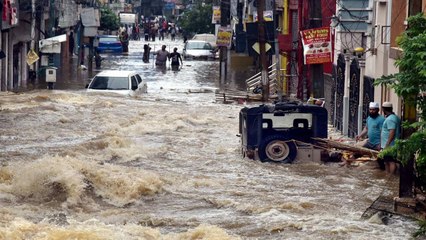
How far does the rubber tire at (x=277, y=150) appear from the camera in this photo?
19141 millimetres

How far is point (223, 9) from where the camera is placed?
189 ft

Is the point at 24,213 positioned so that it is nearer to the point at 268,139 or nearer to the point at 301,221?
the point at 301,221

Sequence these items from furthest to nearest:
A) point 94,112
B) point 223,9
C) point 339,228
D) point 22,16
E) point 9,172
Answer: point 223,9
point 22,16
point 94,112
point 9,172
point 339,228

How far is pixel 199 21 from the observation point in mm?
79562

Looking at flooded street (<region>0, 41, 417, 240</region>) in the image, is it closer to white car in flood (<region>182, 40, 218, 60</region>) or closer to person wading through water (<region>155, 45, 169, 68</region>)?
person wading through water (<region>155, 45, 169, 68</region>)

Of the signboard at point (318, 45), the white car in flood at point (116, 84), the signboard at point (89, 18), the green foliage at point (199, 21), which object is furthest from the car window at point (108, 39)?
the signboard at point (318, 45)

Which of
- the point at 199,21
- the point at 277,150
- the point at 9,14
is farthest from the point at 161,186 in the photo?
the point at 199,21

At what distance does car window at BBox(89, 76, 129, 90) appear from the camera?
1293 inches

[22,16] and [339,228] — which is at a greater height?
[22,16]

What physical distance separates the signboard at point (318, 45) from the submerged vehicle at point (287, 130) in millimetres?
9407

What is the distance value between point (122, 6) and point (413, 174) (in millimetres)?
98556

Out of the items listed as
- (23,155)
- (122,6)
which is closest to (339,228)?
(23,155)

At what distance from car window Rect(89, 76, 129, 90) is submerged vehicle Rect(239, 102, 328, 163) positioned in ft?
45.9

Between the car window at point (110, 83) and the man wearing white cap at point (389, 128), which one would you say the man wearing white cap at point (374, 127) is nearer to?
the man wearing white cap at point (389, 128)
